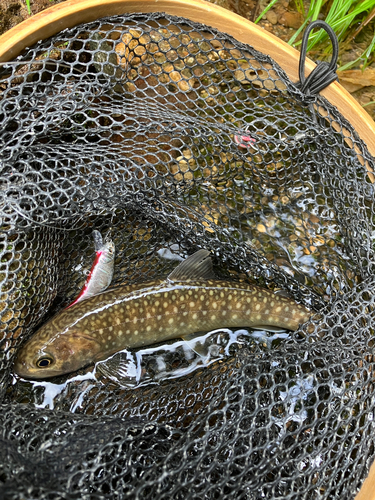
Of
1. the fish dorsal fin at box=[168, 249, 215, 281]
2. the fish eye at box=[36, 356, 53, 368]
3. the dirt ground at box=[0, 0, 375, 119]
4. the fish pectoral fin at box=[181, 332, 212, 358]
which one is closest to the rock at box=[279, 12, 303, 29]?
the dirt ground at box=[0, 0, 375, 119]

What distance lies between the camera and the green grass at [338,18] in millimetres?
3301

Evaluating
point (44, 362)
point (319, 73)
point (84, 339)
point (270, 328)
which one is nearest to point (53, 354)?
point (44, 362)

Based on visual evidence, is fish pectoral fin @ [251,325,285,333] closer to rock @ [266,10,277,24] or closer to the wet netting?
the wet netting

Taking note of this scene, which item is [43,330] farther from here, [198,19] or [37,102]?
[198,19]

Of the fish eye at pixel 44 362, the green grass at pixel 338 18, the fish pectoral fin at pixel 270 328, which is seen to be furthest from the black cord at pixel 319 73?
the fish eye at pixel 44 362

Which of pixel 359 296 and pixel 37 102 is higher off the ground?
pixel 359 296

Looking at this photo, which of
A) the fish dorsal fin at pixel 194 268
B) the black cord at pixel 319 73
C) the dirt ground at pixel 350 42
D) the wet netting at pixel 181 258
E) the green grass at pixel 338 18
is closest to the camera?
the wet netting at pixel 181 258

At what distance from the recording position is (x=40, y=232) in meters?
2.55

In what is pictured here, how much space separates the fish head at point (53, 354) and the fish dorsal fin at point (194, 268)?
716mm

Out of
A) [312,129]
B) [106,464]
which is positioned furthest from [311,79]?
[106,464]

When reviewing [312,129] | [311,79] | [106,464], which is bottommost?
[106,464]

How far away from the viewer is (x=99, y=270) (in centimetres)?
282

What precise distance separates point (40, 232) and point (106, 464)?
4.73 feet

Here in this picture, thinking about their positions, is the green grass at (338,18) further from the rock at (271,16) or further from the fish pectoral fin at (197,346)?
the fish pectoral fin at (197,346)
